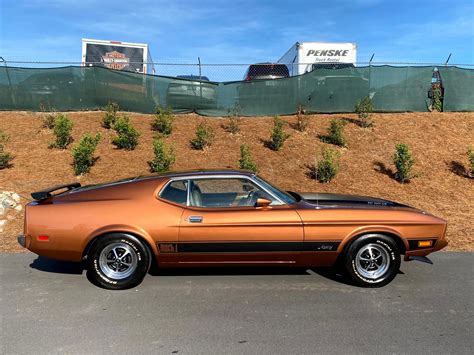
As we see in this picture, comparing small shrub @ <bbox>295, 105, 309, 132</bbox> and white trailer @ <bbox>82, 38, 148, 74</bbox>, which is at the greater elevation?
white trailer @ <bbox>82, 38, 148, 74</bbox>

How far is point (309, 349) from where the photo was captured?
10.3 feet

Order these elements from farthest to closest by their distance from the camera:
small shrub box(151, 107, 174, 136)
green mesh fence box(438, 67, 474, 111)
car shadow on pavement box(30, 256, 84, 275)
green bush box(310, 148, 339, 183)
Result: green mesh fence box(438, 67, 474, 111)
small shrub box(151, 107, 174, 136)
green bush box(310, 148, 339, 183)
car shadow on pavement box(30, 256, 84, 275)

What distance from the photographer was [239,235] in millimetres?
4254

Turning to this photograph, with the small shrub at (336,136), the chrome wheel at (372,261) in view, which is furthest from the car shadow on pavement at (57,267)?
the small shrub at (336,136)

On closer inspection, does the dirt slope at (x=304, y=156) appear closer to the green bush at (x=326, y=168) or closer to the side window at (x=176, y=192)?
the green bush at (x=326, y=168)

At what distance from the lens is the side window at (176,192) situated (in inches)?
174

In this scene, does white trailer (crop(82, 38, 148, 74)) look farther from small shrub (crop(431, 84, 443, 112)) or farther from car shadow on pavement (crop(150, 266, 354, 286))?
car shadow on pavement (crop(150, 266, 354, 286))

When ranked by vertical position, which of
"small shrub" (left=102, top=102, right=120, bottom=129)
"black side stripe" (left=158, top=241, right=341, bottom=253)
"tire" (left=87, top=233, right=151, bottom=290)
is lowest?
"tire" (left=87, top=233, right=151, bottom=290)

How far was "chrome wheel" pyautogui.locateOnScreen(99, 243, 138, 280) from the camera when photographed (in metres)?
4.30

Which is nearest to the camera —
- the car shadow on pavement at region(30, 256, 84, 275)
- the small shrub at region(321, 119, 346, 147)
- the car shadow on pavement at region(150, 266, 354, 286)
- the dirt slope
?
the car shadow on pavement at region(150, 266, 354, 286)

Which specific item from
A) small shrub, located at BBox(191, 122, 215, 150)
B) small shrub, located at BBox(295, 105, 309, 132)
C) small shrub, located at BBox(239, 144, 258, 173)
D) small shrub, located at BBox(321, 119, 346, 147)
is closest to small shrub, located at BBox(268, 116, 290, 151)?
small shrub, located at BBox(295, 105, 309, 132)

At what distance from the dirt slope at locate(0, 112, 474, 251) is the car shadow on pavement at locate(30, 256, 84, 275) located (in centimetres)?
171

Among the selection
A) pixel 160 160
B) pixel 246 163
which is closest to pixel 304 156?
pixel 246 163

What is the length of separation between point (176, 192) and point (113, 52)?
15.9m
